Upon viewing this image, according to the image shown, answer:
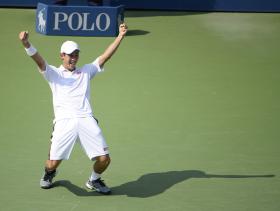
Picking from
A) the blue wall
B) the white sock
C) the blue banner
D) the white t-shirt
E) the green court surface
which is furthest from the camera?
the blue wall

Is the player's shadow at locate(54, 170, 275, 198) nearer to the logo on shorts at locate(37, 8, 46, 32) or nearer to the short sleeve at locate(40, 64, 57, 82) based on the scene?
the short sleeve at locate(40, 64, 57, 82)

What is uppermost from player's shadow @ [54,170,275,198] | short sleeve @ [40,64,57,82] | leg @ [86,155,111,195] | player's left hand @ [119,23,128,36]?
player's left hand @ [119,23,128,36]

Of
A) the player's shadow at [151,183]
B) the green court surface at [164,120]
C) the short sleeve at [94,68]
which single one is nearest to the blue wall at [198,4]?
the green court surface at [164,120]

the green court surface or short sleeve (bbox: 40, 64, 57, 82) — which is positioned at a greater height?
short sleeve (bbox: 40, 64, 57, 82)

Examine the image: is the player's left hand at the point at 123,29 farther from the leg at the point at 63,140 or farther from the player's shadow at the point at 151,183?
the player's shadow at the point at 151,183

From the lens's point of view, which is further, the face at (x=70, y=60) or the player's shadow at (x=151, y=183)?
the player's shadow at (x=151, y=183)

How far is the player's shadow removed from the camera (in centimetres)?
816

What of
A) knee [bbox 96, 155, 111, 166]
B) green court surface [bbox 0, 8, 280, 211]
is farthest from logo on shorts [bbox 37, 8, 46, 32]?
knee [bbox 96, 155, 111, 166]

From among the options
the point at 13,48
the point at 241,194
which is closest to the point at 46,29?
the point at 13,48

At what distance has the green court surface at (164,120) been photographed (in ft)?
26.6

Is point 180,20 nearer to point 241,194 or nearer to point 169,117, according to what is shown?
point 169,117

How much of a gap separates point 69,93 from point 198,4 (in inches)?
434

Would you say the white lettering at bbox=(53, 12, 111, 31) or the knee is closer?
the knee

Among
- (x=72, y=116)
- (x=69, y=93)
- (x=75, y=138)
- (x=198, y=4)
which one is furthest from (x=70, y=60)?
(x=198, y=4)
